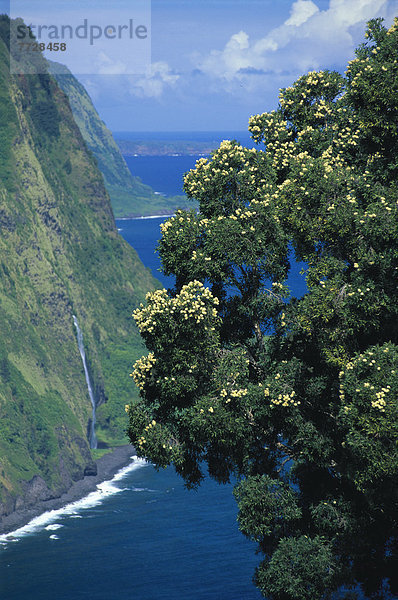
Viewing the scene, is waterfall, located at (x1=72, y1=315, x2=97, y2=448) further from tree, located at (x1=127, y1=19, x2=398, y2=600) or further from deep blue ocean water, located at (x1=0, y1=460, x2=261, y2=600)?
tree, located at (x1=127, y1=19, x2=398, y2=600)

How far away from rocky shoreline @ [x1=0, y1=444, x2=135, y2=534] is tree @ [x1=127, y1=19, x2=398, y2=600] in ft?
328

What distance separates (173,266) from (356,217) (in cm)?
924

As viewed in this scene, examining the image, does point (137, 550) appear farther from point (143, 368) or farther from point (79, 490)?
point (143, 368)

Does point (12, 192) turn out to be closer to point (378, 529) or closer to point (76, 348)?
point (76, 348)

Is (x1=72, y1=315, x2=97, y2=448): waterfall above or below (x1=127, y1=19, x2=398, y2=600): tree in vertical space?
below

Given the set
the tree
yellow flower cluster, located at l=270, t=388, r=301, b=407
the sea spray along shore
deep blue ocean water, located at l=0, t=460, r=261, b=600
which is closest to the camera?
the tree

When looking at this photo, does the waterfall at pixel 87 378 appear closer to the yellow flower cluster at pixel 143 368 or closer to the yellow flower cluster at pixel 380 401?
the yellow flower cluster at pixel 143 368

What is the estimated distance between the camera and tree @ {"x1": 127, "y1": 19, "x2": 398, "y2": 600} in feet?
113

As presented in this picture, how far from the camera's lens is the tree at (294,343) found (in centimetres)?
3438

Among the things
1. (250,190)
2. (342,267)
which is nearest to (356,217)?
(342,267)

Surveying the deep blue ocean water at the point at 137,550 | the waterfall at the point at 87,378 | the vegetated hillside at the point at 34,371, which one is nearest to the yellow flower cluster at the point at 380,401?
the deep blue ocean water at the point at 137,550

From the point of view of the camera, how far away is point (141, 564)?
108 metres

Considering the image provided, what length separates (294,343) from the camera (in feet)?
125

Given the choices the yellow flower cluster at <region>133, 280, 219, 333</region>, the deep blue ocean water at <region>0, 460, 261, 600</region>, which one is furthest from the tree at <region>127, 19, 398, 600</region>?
the deep blue ocean water at <region>0, 460, 261, 600</region>
